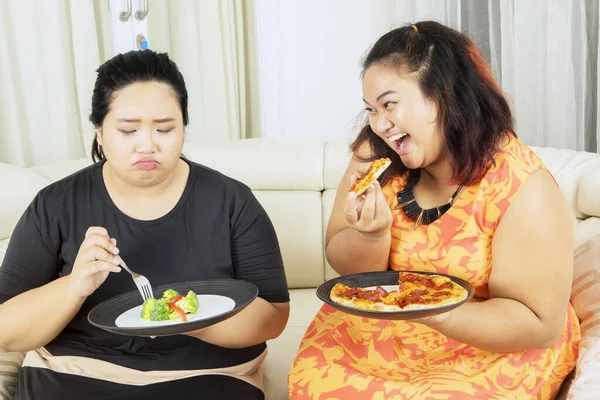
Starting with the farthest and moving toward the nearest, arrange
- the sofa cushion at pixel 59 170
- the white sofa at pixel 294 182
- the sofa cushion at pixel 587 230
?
the white sofa at pixel 294 182 → the sofa cushion at pixel 59 170 → the sofa cushion at pixel 587 230

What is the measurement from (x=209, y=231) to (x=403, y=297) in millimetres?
535

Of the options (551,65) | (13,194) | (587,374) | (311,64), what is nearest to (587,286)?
(587,374)

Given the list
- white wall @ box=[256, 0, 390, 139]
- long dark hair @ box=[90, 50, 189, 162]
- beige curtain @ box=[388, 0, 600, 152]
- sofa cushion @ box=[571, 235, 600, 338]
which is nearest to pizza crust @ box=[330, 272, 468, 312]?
sofa cushion @ box=[571, 235, 600, 338]

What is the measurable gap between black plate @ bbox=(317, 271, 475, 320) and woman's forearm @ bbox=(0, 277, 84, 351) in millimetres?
540

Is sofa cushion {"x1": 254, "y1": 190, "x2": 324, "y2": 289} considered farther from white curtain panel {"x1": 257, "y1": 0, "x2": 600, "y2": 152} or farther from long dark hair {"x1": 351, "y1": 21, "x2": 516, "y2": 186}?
long dark hair {"x1": 351, "y1": 21, "x2": 516, "y2": 186}

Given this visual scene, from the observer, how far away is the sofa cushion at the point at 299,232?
2885mm

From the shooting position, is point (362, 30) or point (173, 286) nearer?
point (173, 286)

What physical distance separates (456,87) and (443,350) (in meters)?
0.60

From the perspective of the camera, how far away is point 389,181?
6.56 ft

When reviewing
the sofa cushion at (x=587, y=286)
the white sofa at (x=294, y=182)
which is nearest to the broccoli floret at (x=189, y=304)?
the sofa cushion at (x=587, y=286)

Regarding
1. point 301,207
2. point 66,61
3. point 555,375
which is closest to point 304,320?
point 301,207

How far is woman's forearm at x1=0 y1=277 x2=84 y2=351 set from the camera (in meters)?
1.72

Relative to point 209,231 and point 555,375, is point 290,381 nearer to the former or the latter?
point 209,231

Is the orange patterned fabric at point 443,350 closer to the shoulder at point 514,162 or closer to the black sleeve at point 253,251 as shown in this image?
the shoulder at point 514,162
